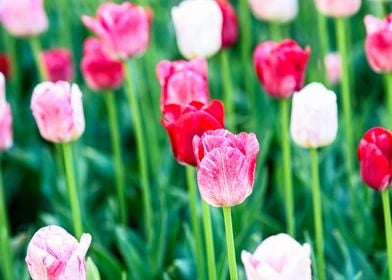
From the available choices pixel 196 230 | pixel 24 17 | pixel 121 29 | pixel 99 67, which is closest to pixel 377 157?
pixel 196 230

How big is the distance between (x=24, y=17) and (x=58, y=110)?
22.4 inches

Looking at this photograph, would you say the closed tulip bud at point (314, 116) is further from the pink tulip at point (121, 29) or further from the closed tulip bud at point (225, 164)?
the pink tulip at point (121, 29)

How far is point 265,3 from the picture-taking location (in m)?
1.76

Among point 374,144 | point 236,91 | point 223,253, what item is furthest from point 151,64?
point 374,144

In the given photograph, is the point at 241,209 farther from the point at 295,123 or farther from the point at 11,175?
the point at 11,175

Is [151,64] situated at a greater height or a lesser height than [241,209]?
greater

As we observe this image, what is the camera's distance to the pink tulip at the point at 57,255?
96 centimetres

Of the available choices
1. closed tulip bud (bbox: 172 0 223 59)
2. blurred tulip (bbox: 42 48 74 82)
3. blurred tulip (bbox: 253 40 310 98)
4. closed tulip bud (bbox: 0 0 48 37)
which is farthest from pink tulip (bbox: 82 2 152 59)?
blurred tulip (bbox: 42 48 74 82)

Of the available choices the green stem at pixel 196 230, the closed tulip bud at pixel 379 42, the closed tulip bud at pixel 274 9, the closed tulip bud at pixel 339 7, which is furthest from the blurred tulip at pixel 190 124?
the closed tulip bud at pixel 274 9

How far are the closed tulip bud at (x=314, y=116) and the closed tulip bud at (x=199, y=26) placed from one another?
0.22 metres

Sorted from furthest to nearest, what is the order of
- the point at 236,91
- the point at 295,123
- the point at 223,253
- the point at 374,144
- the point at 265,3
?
1. the point at 236,91
2. the point at 265,3
3. the point at 223,253
4. the point at 295,123
5. the point at 374,144

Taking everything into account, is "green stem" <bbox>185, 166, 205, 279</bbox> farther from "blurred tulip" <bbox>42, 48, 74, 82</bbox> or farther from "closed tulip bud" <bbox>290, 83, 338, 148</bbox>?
"blurred tulip" <bbox>42, 48, 74, 82</bbox>

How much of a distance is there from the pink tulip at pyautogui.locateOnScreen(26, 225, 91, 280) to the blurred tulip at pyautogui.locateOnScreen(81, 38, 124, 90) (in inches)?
26.9

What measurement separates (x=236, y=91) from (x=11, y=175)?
0.56 m
